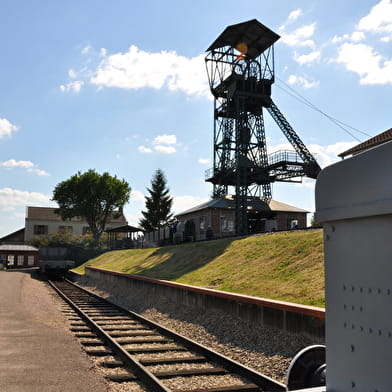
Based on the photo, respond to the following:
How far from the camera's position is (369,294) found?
2217mm

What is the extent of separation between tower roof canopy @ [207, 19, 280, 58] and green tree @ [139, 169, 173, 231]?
3248cm

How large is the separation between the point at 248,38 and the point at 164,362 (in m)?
36.8

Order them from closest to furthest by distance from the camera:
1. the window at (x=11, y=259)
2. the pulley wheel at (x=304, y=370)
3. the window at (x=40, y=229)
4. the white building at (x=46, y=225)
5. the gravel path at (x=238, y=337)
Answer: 1. the pulley wheel at (x=304, y=370)
2. the gravel path at (x=238, y=337)
3. the window at (x=11, y=259)
4. the white building at (x=46, y=225)
5. the window at (x=40, y=229)

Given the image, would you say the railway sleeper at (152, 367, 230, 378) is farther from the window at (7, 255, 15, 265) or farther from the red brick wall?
the window at (7, 255, 15, 265)

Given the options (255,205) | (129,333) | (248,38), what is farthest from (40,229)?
(129,333)

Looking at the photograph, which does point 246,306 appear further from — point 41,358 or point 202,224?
point 202,224

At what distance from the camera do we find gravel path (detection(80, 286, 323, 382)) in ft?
24.1

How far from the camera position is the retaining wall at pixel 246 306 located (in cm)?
743

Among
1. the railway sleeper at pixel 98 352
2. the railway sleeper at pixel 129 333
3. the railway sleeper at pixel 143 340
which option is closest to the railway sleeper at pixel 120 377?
the railway sleeper at pixel 98 352

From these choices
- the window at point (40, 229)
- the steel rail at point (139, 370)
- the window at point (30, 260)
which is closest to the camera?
the steel rail at point (139, 370)

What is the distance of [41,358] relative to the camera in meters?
7.62

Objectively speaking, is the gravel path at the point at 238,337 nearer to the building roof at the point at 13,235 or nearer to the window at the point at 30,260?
the window at the point at 30,260

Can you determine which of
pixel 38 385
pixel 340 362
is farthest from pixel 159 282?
pixel 340 362

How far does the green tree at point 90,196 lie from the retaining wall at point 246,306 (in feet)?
147
